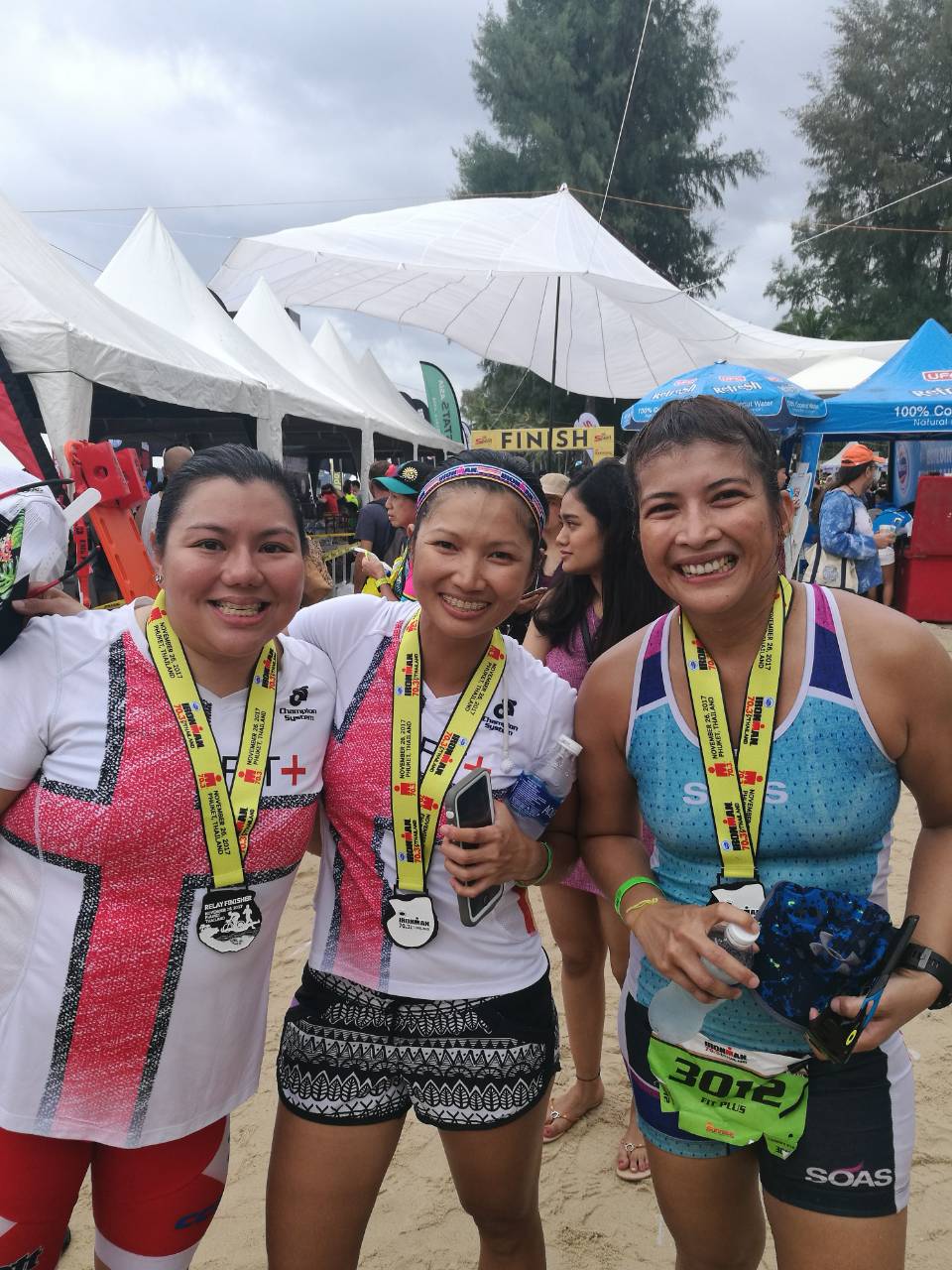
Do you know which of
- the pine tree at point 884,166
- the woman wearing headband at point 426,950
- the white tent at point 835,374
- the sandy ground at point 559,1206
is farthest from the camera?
the pine tree at point 884,166

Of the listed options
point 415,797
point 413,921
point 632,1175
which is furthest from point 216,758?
point 632,1175

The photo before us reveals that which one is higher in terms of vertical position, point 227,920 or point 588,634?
point 588,634

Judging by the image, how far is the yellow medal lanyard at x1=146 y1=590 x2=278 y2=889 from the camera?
149cm

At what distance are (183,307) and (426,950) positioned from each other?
11522 mm

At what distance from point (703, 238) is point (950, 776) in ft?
105

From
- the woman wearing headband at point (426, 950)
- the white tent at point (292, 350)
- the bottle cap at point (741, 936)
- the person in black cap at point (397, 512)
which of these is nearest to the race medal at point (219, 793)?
the woman wearing headband at point (426, 950)

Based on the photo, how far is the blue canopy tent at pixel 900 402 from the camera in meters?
9.47

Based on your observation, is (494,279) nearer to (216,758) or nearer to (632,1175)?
(632,1175)

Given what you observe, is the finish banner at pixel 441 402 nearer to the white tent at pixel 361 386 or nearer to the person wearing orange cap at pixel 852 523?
the white tent at pixel 361 386

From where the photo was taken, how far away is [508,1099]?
64.9 inches

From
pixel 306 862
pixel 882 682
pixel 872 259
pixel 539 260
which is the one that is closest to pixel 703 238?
pixel 872 259

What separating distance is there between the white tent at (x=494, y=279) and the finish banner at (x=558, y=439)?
1.42 meters

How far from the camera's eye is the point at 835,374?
47.3 feet

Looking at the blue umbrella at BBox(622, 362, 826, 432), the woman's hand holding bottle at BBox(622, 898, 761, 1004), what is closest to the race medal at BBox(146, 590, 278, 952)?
the woman's hand holding bottle at BBox(622, 898, 761, 1004)
